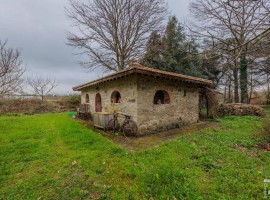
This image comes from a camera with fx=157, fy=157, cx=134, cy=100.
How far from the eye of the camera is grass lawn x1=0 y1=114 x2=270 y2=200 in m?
2.77

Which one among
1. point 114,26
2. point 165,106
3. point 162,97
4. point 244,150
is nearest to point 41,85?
point 114,26

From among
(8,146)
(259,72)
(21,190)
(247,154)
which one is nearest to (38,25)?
(8,146)

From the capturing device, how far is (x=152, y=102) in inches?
278

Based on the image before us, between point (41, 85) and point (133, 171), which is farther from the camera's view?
point (41, 85)

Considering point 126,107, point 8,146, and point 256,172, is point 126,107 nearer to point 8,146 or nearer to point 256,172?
point 8,146

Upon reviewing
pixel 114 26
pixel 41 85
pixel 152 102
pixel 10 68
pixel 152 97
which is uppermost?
pixel 114 26

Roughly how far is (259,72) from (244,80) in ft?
11.3

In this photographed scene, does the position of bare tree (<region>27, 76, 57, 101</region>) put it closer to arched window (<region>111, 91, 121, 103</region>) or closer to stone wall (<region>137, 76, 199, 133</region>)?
arched window (<region>111, 91, 121, 103</region>)

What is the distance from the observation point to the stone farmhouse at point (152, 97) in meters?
6.64

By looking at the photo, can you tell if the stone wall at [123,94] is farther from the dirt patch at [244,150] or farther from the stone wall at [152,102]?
the dirt patch at [244,150]

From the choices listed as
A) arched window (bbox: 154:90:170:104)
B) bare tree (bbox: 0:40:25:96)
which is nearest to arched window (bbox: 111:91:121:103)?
arched window (bbox: 154:90:170:104)

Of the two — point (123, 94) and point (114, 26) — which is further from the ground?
point (114, 26)

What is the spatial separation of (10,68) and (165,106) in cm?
1110

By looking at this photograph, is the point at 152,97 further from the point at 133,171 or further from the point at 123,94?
the point at 133,171
